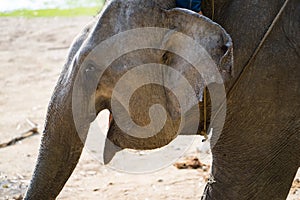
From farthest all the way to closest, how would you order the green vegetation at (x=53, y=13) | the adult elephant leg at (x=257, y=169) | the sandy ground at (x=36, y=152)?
the green vegetation at (x=53, y=13) → the sandy ground at (x=36, y=152) → the adult elephant leg at (x=257, y=169)

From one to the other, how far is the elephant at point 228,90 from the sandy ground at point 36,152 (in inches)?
53.6

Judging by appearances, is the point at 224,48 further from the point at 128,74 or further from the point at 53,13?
the point at 53,13

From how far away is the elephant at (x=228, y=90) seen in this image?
2.70 meters

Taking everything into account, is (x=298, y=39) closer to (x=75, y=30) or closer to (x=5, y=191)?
(x=5, y=191)

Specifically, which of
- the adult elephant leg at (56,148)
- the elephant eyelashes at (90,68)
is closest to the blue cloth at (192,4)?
the elephant eyelashes at (90,68)

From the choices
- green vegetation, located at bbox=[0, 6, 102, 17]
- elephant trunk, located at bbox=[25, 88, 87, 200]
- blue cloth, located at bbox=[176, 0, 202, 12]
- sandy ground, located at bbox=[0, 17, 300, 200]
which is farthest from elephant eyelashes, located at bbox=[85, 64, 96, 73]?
green vegetation, located at bbox=[0, 6, 102, 17]

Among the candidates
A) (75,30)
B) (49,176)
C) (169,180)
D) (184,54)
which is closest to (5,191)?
(169,180)

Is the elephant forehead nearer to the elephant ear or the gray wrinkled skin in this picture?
the elephant ear

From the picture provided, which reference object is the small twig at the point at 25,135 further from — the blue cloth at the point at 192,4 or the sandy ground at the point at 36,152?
the blue cloth at the point at 192,4

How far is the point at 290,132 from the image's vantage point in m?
2.82

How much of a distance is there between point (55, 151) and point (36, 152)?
8.85ft

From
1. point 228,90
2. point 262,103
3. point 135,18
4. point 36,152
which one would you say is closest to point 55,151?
point 135,18

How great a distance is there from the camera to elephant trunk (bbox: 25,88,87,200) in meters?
2.69

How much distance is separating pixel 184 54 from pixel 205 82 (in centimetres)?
14
